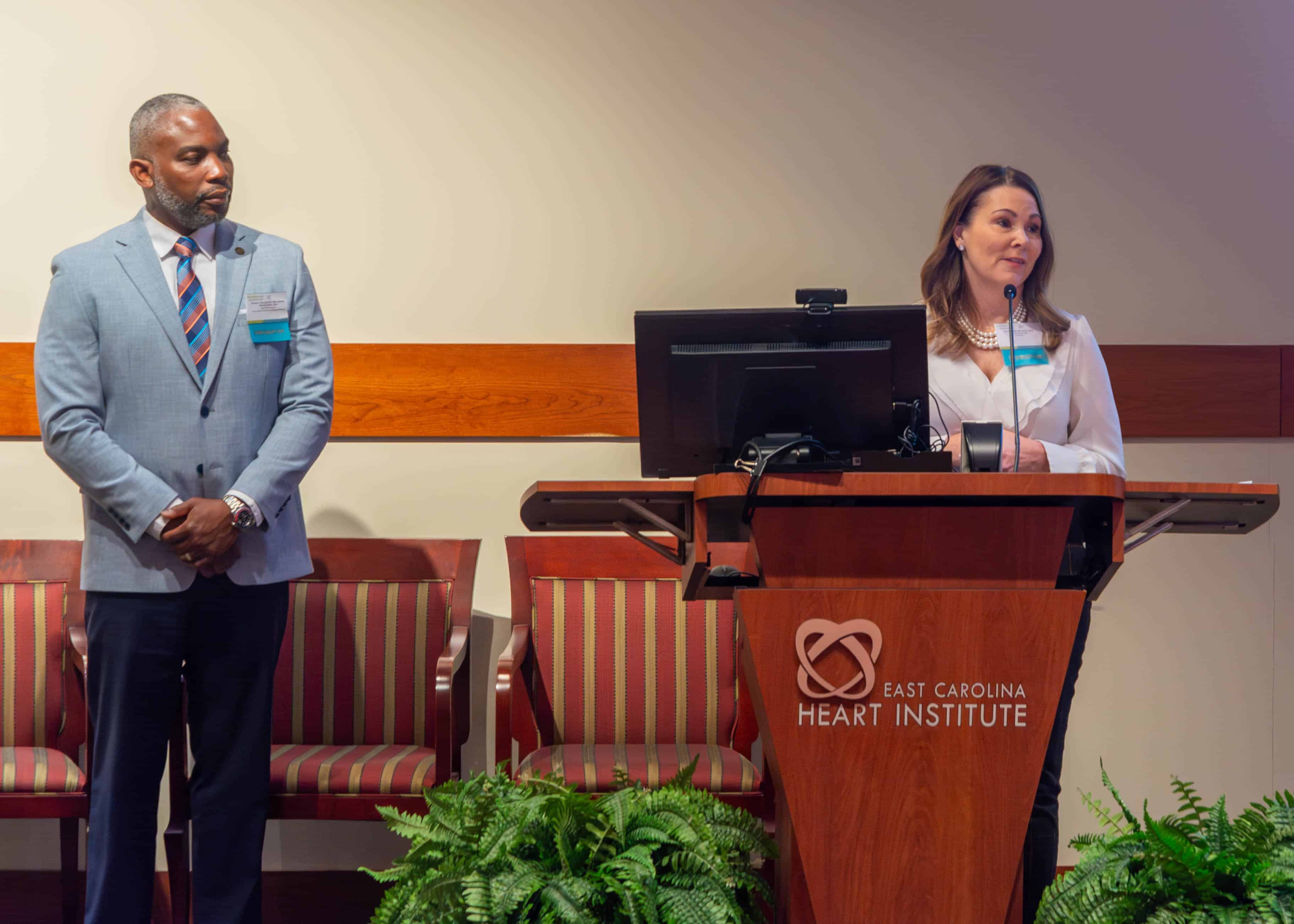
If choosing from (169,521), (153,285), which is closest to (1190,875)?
(169,521)

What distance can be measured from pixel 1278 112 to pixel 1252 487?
215cm

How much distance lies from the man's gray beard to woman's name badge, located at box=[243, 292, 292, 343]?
0.21m

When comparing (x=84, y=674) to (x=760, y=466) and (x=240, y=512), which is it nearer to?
(x=240, y=512)

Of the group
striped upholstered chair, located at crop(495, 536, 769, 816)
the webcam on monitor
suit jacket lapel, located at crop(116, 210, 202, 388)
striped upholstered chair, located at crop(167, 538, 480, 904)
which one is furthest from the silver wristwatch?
the webcam on monitor

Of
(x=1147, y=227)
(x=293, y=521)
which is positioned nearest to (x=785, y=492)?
(x=293, y=521)

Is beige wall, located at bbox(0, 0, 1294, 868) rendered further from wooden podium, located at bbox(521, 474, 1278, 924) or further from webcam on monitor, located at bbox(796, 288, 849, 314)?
wooden podium, located at bbox(521, 474, 1278, 924)

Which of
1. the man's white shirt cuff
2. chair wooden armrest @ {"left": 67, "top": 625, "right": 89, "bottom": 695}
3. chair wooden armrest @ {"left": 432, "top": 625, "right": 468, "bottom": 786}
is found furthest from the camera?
chair wooden armrest @ {"left": 67, "top": 625, "right": 89, "bottom": 695}

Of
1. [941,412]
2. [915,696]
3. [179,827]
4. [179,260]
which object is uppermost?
[179,260]

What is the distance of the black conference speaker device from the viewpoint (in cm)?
165

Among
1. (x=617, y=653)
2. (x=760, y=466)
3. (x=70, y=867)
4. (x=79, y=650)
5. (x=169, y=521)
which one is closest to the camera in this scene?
(x=760, y=466)

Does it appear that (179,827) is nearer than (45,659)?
Yes

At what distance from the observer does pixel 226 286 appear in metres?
2.35

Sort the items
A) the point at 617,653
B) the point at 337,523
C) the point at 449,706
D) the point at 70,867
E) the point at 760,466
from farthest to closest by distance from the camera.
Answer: the point at 337,523
the point at 617,653
the point at 70,867
the point at 449,706
the point at 760,466

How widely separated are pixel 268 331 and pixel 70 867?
1.51 m
